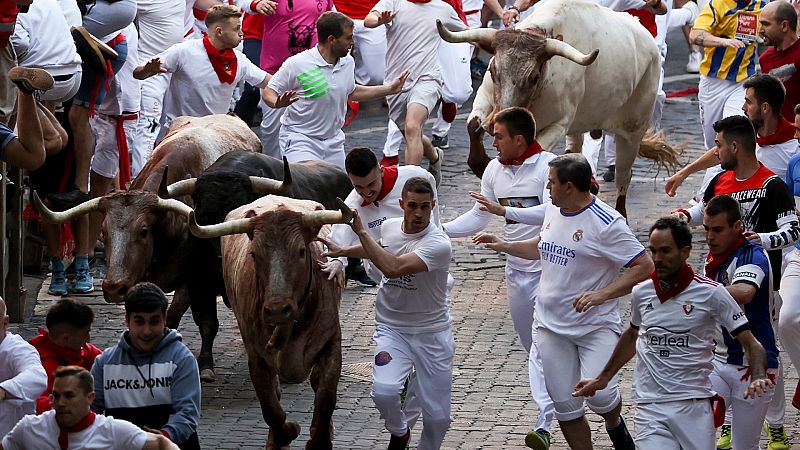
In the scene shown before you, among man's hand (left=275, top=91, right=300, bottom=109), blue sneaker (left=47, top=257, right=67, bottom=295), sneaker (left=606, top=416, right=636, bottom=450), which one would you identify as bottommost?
blue sneaker (left=47, top=257, right=67, bottom=295)

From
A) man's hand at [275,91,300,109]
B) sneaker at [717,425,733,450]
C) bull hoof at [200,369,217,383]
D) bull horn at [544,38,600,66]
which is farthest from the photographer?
man's hand at [275,91,300,109]

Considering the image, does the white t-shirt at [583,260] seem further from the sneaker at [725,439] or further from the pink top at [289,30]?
the pink top at [289,30]

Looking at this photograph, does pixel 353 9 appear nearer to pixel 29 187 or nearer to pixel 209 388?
pixel 29 187

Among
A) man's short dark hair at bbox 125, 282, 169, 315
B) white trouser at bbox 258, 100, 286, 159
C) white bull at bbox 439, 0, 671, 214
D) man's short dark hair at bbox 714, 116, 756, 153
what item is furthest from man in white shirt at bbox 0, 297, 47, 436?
white trouser at bbox 258, 100, 286, 159

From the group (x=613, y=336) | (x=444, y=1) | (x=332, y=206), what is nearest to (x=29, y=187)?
(x=332, y=206)

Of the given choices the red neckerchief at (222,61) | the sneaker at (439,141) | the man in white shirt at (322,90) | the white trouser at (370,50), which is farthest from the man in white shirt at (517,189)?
the sneaker at (439,141)

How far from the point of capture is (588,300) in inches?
358

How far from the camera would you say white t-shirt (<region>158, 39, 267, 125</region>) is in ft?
47.7

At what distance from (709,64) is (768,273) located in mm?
6537

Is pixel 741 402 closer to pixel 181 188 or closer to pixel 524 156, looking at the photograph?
pixel 524 156

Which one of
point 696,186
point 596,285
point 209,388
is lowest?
point 696,186

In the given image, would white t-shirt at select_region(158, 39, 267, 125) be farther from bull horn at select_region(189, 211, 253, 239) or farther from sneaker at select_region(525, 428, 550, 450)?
sneaker at select_region(525, 428, 550, 450)

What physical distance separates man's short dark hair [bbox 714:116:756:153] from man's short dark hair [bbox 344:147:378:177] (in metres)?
2.08

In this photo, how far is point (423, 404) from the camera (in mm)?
9688
